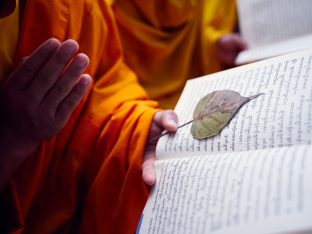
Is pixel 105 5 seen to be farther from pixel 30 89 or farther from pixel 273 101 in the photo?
pixel 273 101

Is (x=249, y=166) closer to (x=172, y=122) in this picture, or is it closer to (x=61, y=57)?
(x=172, y=122)

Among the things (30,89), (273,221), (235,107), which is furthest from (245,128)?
(30,89)

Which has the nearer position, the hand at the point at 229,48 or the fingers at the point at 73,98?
the fingers at the point at 73,98

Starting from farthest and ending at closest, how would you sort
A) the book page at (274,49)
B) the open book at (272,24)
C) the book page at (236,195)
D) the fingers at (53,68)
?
the open book at (272,24) → the book page at (274,49) → the fingers at (53,68) → the book page at (236,195)

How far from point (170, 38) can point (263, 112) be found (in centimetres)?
52

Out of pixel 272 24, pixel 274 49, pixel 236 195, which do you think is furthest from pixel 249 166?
pixel 272 24

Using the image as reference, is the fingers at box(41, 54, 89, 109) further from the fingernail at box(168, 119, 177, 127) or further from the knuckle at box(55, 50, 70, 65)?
the fingernail at box(168, 119, 177, 127)

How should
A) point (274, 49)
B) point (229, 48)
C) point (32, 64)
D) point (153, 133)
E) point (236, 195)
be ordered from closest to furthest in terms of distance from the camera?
point (236, 195) → point (32, 64) → point (153, 133) → point (274, 49) → point (229, 48)

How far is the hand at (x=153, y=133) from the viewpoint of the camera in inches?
19.4

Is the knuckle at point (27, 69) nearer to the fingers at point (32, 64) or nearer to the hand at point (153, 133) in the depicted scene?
the fingers at point (32, 64)

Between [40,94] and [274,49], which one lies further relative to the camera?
[274,49]

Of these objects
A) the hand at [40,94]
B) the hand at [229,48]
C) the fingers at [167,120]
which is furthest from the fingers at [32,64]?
the hand at [229,48]

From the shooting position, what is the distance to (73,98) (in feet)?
1.70

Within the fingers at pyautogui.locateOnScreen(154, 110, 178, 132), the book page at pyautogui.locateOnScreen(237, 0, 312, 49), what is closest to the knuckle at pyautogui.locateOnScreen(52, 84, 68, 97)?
the fingers at pyautogui.locateOnScreen(154, 110, 178, 132)
